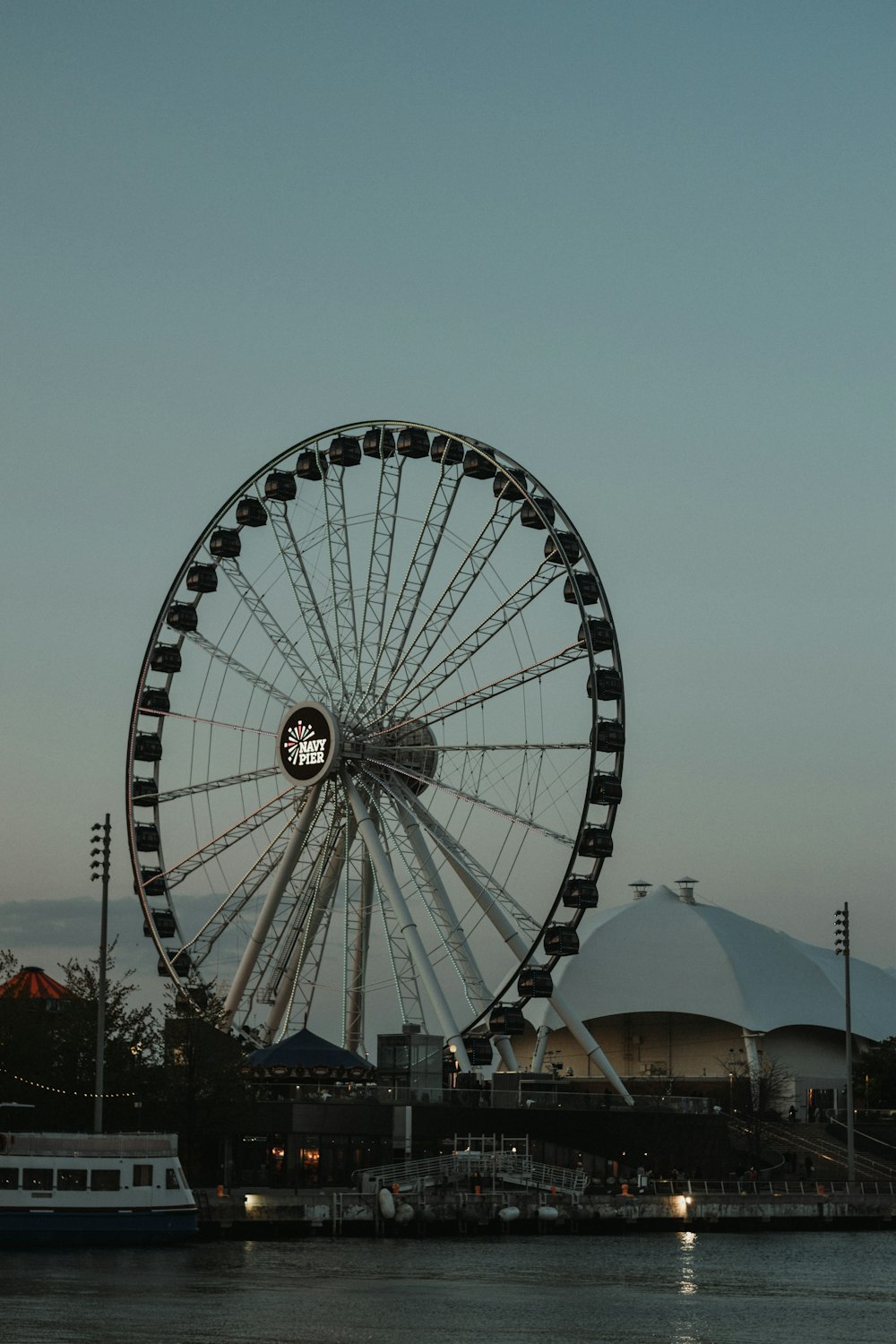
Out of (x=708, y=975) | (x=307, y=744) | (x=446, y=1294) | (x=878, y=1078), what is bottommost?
(x=446, y=1294)

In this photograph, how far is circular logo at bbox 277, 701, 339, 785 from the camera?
81.9 m

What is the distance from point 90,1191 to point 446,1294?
16.2 m

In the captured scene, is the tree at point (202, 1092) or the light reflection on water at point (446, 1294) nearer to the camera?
the light reflection on water at point (446, 1294)

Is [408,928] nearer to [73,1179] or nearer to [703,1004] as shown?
[73,1179]

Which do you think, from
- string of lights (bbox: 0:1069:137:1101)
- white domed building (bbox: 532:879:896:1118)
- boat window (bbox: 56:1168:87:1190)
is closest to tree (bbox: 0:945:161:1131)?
string of lights (bbox: 0:1069:137:1101)

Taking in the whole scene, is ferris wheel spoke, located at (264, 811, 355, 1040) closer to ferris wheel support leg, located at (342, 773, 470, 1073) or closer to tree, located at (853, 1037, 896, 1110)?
ferris wheel support leg, located at (342, 773, 470, 1073)

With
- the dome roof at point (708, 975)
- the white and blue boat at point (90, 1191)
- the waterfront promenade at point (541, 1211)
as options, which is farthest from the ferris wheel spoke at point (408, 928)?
the dome roof at point (708, 975)

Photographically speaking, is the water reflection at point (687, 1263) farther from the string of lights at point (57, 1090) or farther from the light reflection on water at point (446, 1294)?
the string of lights at point (57, 1090)

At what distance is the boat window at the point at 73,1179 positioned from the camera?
211 ft

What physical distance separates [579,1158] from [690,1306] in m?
36.7

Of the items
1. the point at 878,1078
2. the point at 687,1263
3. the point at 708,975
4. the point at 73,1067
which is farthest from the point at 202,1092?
the point at 708,975

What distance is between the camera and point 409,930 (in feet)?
259

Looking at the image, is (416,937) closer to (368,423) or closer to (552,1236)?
(552,1236)

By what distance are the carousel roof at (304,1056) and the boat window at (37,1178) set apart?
62.4 ft
